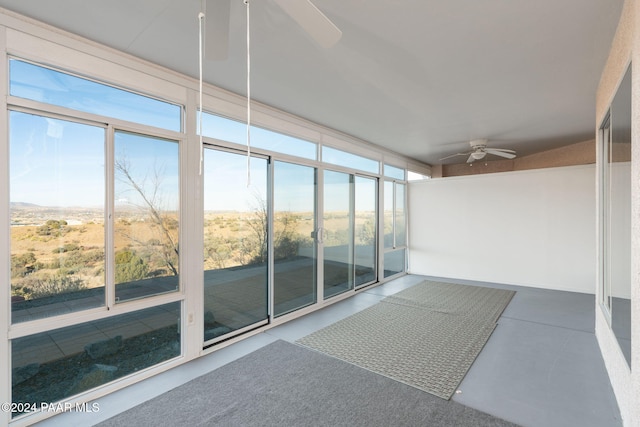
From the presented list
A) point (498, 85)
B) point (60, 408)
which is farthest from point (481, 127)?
point (60, 408)

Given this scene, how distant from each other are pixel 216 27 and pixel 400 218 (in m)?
5.84

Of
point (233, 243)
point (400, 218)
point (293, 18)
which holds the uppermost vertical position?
point (293, 18)

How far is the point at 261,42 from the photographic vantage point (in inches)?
86.8

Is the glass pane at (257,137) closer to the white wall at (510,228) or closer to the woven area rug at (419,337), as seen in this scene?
the woven area rug at (419,337)

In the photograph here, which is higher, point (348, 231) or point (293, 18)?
point (293, 18)

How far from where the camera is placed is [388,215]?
627 centimetres

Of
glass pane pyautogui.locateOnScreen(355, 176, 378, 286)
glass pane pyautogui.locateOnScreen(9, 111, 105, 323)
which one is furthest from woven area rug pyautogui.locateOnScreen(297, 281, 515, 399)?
glass pane pyautogui.locateOnScreen(9, 111, 105, 323)

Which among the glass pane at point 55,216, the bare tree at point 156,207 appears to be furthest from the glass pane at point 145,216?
the glass pane at point 55,216

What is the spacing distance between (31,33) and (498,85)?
3815mm

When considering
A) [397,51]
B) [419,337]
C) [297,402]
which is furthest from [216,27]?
[419,337]

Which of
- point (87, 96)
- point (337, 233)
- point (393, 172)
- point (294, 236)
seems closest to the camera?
point (87, 96)

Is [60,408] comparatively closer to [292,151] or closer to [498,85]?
[292,151]

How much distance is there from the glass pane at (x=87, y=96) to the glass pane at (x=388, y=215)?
4322mm

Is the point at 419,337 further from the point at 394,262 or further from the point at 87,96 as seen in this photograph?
the point at 87,96
